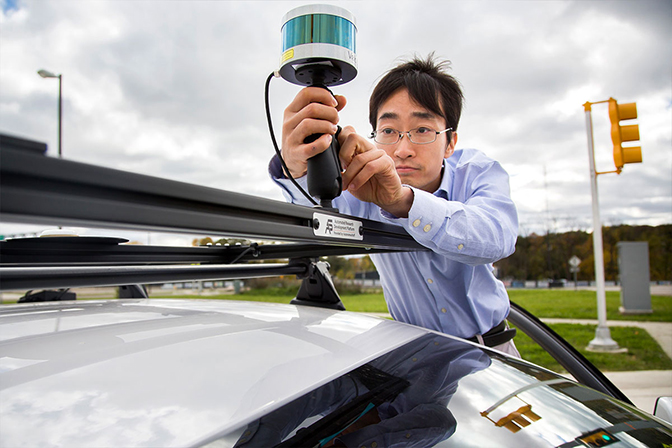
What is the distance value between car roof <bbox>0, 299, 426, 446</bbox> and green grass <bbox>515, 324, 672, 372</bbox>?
6.46 metres

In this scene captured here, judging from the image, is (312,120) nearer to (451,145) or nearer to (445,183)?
(445,183)

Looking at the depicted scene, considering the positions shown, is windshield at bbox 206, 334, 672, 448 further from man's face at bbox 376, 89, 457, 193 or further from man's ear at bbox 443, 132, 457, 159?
man's ear at bbox 443, 132, 457, 159

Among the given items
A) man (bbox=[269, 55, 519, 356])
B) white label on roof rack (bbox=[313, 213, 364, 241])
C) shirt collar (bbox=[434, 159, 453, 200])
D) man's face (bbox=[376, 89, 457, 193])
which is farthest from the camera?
shirt collar (bbox=[434, 159, 453, 200])

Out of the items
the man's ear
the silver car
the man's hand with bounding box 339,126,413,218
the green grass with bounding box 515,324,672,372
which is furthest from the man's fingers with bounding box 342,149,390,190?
the green grass with bounding box 515,324,672,372

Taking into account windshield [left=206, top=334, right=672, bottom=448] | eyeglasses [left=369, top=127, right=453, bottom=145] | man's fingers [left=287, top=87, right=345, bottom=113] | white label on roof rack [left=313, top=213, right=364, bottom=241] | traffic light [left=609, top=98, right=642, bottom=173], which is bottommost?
windshield [left=206, top=334, right=672, bottom=448]

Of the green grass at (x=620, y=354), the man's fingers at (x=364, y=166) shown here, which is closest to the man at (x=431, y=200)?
the man's fingers at (x=364, y=166)

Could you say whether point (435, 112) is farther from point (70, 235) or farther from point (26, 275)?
point (26, 275)

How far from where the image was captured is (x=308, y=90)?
96 cm

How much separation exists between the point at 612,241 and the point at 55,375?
108ft

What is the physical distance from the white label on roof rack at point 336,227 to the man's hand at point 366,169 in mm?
243

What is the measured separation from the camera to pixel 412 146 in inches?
76.5

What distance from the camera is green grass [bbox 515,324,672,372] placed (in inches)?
247

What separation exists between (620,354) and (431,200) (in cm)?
759

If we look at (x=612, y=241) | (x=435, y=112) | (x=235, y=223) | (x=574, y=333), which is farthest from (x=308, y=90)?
(x=612, y=241)
